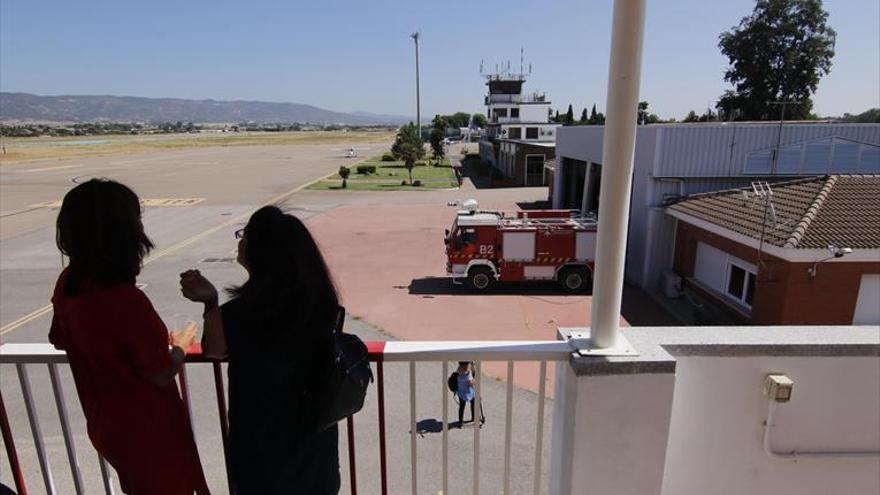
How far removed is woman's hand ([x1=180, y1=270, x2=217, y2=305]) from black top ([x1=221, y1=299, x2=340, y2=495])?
0.55 ft

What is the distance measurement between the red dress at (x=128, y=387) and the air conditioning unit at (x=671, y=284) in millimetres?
13971

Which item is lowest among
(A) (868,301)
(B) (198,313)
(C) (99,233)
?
(B) (198,313)

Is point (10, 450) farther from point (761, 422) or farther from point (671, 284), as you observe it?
point (671, 284)

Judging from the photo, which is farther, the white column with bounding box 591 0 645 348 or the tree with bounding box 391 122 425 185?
the tree with bounding box 391 122 425 185

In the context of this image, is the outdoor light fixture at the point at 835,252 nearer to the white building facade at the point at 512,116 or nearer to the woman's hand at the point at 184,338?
the woman's hand at the point at 184,338

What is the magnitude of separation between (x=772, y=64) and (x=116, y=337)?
53690mm

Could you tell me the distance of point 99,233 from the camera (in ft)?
5.43

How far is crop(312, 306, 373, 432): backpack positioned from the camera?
166cm

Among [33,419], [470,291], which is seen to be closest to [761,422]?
[33,419]

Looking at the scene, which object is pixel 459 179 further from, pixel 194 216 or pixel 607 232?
pixel 607 232

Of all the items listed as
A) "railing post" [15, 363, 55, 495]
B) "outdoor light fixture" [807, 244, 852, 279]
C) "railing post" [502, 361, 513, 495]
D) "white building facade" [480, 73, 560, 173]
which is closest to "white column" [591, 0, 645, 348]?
"railing post" [502, 361, 513, 495]

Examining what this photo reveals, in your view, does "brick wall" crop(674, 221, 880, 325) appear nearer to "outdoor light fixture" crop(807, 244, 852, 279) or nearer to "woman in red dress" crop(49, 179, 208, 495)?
"outdoor light fixture" crop(807, 244, 852, 279)

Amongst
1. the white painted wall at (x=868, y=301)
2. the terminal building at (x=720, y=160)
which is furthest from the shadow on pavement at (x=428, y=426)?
the terminal building at (x=720, y=160)

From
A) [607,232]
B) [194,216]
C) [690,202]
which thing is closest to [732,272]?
[690,202]
